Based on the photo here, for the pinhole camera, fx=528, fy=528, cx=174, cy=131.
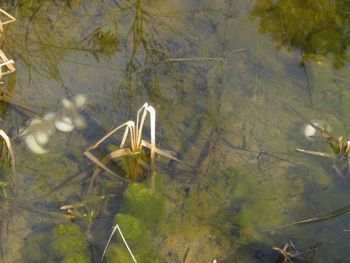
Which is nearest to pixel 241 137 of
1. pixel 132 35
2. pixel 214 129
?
pixel 214 129

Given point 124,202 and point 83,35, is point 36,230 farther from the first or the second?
point 83,35

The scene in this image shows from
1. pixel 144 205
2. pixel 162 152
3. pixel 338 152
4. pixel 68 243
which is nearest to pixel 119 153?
pixel 162 152

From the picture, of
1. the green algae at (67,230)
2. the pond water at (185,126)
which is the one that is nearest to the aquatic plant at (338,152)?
the pond water at (185,126)

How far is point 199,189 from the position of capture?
3.01m

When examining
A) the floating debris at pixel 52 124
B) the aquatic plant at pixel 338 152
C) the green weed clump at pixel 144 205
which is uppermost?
the floating debris at pixel 52 124

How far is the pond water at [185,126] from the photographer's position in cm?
280

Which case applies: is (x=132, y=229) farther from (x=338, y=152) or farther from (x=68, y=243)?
(x=338, y=152)

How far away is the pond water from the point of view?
2.80m

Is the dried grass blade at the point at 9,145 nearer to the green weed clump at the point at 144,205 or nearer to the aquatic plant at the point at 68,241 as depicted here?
the aquatic plant at the point at 68,241

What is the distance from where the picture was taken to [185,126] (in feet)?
10.8

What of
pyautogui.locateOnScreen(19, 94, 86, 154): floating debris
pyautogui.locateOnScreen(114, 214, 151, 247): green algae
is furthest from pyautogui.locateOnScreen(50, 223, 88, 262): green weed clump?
pyautogui.locateOnScreen(19, 94, 86, 154): floating debris

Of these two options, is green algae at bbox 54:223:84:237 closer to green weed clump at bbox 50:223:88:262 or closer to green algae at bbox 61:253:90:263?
green weed clump at bbox 50:223:88:262

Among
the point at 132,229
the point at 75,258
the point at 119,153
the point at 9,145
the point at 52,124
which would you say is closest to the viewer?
the point at 75,258

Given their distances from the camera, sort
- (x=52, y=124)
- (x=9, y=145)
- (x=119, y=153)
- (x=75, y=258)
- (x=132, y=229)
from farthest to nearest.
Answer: (x=52, y=124), (x=119, y=153), (x=9, y=145), (x=132, y=229), (x=75, y=258)
